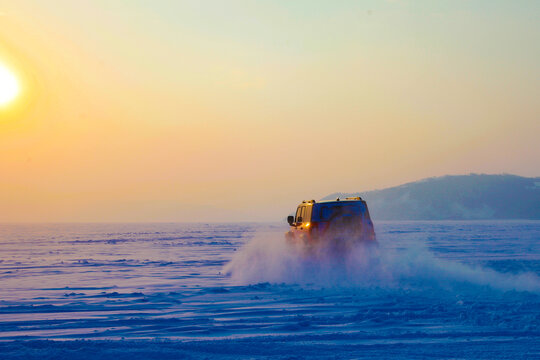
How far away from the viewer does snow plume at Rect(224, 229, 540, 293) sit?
13742mm

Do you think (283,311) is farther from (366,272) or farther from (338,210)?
Answer: (338,210)

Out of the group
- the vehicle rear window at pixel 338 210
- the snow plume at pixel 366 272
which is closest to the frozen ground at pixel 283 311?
the snow plume at pixel 366 272

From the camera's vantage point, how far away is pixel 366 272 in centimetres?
1533

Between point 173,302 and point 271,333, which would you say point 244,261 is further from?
point 271,333

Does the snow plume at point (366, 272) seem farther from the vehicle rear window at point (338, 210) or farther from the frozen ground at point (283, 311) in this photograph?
the vehicle rear window at point (338, 210)

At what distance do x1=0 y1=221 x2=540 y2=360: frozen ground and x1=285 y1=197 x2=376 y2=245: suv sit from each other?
439 mm

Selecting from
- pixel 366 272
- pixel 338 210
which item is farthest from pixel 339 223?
pixel 366 272

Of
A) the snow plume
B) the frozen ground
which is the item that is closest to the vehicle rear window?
the snow plume

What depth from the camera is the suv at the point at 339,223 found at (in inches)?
614

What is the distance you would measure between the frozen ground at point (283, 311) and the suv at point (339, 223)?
439mm

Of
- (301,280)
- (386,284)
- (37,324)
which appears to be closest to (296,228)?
(301,280)

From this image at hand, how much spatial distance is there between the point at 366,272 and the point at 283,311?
578cm

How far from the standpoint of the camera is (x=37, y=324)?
29.3 feet

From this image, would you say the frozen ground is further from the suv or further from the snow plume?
the suv
